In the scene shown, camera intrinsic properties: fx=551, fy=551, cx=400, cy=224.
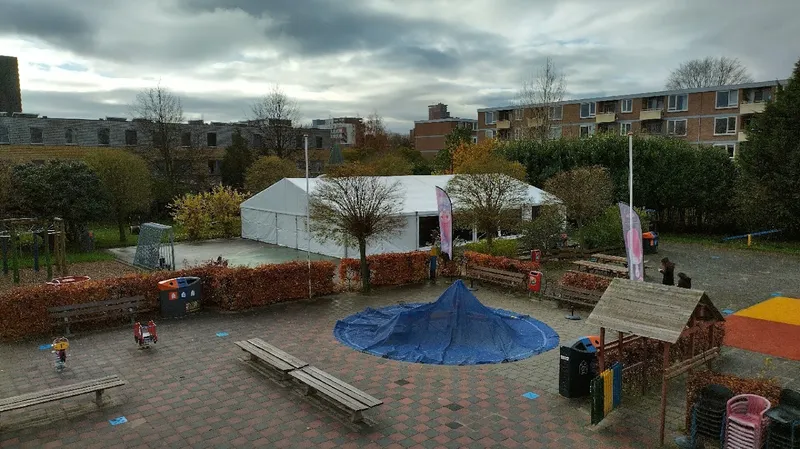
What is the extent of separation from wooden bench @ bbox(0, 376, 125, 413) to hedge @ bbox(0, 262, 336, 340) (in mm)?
4317

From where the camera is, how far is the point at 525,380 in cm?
1028

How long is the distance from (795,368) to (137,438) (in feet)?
39.3

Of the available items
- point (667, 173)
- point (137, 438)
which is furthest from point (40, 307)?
point (667, 173)

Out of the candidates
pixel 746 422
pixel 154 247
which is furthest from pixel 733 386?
pixel 154 247

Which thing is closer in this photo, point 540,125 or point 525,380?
point 525,380

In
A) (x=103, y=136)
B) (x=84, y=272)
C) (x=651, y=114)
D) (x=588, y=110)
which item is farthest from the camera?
(x=588, y=110)

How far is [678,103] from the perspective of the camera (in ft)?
168

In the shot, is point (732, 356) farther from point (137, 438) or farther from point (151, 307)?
point (151, 307)

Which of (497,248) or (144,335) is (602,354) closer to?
(144,335)

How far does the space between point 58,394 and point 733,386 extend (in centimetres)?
1028

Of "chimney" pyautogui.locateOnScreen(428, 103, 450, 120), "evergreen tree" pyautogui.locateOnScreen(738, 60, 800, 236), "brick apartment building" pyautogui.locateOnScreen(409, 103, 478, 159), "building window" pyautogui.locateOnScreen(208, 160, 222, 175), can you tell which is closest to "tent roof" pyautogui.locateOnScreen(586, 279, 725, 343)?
"evergreen tree" pyautogui.locateOnScreen(738, 60, 800, 236)

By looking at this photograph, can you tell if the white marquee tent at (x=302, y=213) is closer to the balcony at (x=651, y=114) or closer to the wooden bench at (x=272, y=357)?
the wooden bench at (x=272, y=357)

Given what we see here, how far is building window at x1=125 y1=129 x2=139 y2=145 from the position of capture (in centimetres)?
5169

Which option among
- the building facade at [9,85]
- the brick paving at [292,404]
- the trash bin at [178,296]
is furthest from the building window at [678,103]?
the building facade at [9,85]
